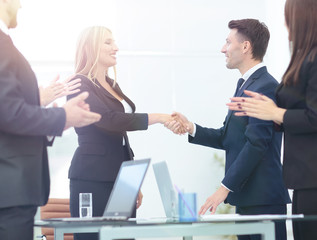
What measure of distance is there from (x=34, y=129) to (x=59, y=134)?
112mm

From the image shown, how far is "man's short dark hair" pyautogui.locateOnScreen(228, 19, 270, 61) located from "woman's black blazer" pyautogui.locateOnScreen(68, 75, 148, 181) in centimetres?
79

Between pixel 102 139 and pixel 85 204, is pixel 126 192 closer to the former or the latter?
pixel 85 204

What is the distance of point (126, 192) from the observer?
2.32m

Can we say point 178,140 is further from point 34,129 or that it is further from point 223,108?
point 34,129

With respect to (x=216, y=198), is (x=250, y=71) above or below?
above

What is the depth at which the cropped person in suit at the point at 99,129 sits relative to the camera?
3.09 m

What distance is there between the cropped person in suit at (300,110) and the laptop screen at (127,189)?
0.59 m

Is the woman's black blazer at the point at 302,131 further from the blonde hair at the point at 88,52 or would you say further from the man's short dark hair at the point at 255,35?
the blonde hair at the point at 88,52

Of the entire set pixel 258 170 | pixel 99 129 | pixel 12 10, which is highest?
pixel 12 10

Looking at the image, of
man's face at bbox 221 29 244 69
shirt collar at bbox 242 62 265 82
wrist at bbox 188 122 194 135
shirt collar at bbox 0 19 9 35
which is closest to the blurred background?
wrist at bbox 188 122 194 135

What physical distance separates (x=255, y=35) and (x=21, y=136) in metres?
1.74

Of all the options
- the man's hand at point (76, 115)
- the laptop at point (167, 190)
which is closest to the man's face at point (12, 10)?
the man's hand at point (76, 115)

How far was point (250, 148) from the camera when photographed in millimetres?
2854

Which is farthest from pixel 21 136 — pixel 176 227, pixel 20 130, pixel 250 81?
pixel 250 81
